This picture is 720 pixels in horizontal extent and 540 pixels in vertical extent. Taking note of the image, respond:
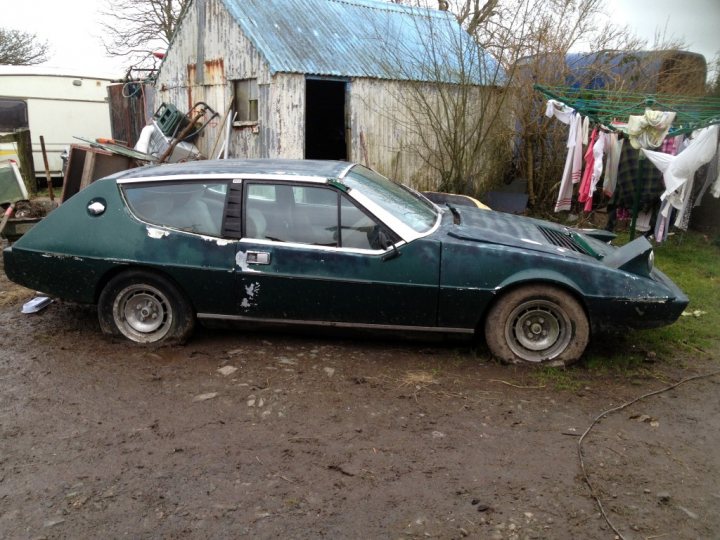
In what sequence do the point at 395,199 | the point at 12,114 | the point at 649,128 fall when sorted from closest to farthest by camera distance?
the point at 395,199, the point at 649,128, the point at 12,114

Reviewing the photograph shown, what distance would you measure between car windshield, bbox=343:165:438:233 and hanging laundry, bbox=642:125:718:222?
13.3ft

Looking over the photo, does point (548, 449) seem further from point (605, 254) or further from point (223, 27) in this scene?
point (223, 27)

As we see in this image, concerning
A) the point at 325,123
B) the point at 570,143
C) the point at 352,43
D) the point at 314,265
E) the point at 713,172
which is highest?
the point at 352,43

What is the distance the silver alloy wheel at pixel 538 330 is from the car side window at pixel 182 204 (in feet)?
7.71

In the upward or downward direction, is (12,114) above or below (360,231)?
above

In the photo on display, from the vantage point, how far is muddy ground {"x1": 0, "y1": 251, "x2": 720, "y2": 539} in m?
2.92

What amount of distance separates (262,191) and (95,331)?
2.00 meters

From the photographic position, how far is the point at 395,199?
5.01m

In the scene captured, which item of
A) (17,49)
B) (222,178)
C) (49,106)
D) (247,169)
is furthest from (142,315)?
(17,49)

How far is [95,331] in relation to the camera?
5293 mm

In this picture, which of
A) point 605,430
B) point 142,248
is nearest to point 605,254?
point 605,430

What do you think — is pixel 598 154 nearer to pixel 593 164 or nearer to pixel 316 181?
pixel 593 164

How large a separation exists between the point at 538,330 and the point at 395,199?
1531 mm

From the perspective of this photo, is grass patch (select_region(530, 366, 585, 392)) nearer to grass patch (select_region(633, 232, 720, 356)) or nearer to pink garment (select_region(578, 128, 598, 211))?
grass patch (select_region(633, 232, 720, 356))
